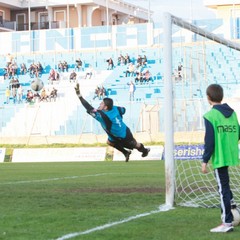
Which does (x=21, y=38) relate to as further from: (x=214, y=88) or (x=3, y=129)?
(x=214, y=88)

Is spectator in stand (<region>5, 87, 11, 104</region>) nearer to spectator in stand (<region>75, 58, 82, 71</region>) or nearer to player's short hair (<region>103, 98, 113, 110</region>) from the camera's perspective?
spectator in stand (<region>75, 58, 82, 71</region>)

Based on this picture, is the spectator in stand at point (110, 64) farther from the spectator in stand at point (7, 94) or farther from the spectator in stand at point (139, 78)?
the spectator in stand at point (7, 94)

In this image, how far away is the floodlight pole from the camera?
1249 cm

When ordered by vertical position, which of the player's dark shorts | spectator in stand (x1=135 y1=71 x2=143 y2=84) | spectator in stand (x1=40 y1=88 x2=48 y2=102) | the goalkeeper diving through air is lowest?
the player's dark shorts

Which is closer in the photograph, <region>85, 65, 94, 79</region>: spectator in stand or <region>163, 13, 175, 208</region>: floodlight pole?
<region>163, 13, 175, 208</region>: floodlight pole

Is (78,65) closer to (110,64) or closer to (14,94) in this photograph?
(110,64)

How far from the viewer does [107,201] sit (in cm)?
1314

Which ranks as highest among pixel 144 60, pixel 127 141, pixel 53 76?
pixel 144 60

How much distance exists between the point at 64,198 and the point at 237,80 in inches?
775

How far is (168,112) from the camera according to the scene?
12656 mm

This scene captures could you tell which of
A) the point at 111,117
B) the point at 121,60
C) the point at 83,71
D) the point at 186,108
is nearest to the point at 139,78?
the point at 121,60

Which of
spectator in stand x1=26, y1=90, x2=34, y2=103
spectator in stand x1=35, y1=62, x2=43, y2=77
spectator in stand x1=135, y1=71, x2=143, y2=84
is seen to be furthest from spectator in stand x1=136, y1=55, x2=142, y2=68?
spectator in stand x1=35, y1=62, x2=43, y2=77

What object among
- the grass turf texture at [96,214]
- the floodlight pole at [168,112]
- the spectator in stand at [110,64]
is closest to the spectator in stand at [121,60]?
the spectator in stand at [110,64]

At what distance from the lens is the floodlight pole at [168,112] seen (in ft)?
41.0
